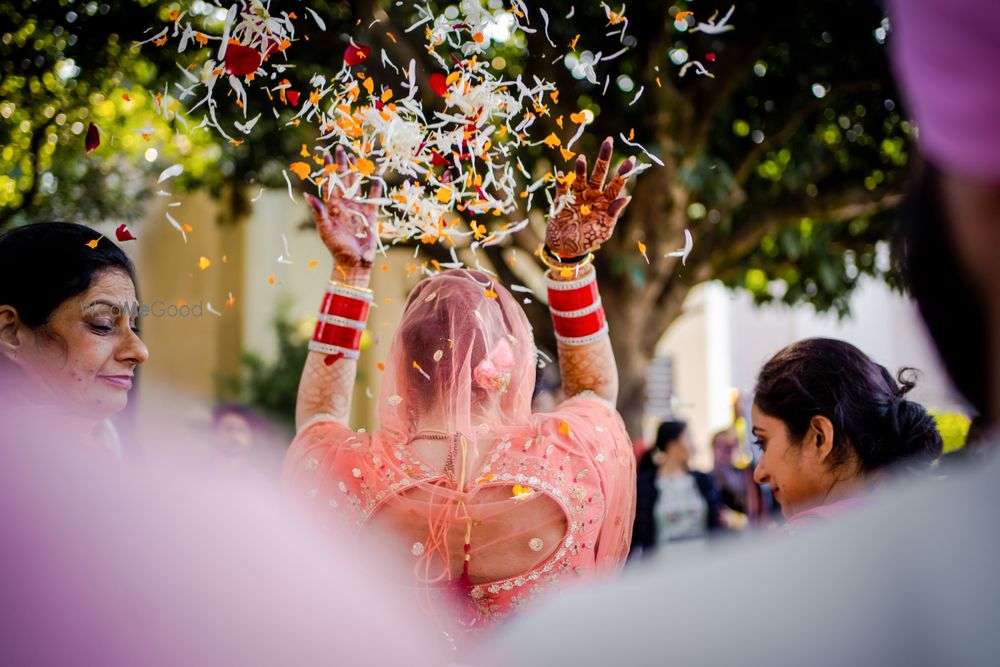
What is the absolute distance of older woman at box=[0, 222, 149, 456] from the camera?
185 cm

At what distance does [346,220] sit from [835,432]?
134cm

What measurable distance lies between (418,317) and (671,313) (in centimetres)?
380

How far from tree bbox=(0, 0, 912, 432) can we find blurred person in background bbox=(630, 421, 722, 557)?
29 cm

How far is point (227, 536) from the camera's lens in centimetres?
73

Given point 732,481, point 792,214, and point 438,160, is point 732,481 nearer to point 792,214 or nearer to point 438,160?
point 792,214

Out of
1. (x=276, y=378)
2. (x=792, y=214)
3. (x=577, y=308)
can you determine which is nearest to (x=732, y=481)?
(x=792, y=214)

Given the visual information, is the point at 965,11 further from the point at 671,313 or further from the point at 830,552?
the point at 671,313

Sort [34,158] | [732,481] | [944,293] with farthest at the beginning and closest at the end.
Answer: [732,481] → [34,158] → [944,293]

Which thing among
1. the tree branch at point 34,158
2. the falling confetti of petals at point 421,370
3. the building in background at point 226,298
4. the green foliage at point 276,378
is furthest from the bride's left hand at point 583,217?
the green foliage at point 276,378

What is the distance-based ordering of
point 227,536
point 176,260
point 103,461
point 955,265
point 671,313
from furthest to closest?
1. point 176,260
2. point 671,313
3. point 103,461
4. point 227,536
5. point 955,265

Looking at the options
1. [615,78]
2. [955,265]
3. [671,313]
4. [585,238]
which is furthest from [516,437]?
[615,78]

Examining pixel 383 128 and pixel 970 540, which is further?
pixel 383 128

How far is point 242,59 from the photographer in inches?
85.1

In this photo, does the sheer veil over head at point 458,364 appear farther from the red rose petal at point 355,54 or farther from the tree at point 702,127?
the tree at point 702,127
